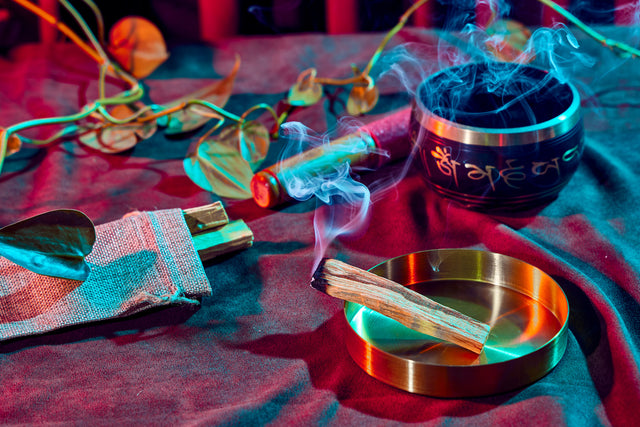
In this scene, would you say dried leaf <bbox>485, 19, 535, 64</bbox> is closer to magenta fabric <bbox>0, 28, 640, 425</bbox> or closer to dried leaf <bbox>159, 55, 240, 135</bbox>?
magenta fabric <bbox>0, 28, 640, 425</bbox>

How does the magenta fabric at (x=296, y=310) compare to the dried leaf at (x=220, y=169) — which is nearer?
the magenta fabric at (x=296, y=310)

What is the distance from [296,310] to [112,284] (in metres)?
0.17

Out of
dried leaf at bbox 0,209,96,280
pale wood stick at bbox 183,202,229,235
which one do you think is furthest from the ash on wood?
dried leaf at bbox 0,209,96,280

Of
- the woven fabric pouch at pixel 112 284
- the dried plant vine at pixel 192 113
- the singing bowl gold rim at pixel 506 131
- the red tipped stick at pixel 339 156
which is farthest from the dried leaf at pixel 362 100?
the woven fabric pouch at pixel 112 284

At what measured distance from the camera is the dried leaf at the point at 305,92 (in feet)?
3.09

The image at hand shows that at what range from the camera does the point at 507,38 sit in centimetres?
100

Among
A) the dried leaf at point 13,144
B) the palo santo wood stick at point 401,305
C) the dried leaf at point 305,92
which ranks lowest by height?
the dried leaf at point 305,92

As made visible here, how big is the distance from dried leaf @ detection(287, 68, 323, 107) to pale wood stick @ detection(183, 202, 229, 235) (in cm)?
32

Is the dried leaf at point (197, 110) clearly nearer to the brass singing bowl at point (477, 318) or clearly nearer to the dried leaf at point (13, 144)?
the dried leaf at point (13, 144)

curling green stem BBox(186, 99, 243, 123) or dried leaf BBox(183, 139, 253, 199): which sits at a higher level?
curling green stem BBox(186, 99, 243, 123)

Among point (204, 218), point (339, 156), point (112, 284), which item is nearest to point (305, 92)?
point (339, 156)

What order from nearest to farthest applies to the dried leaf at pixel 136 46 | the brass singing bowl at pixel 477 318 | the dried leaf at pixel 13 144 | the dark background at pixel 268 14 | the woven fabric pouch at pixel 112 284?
1. the brass singing bowl at pixel 477 318
2. the woven fabric pouch at pixel 112 284
3. the dried leaf at pixel 13 144
4. the dried leaf at pixel 136 46
5. the dark background at pixel 268 14

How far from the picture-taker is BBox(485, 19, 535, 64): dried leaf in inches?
37.3

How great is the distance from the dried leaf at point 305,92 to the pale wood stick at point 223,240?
12.9 inches
